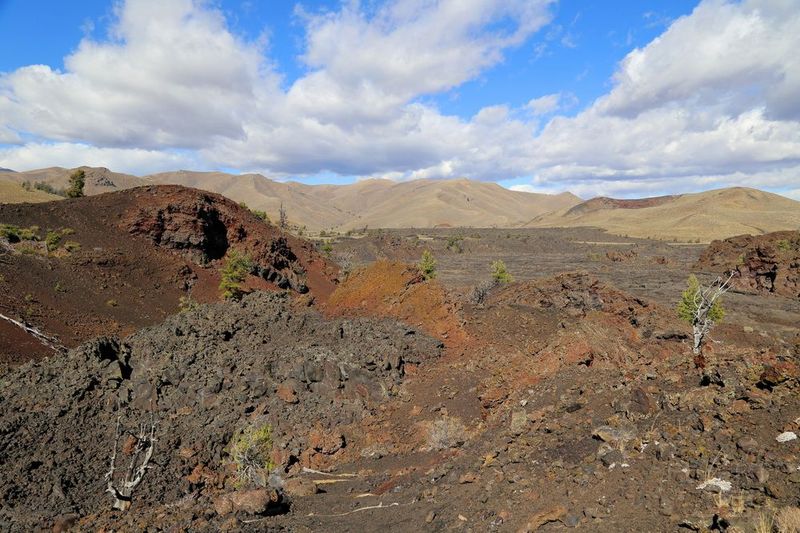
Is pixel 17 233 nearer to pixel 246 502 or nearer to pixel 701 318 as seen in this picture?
pixel 246 502

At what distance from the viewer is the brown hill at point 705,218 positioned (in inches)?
4973

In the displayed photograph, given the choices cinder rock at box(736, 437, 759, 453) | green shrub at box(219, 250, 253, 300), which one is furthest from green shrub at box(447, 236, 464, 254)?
cinder rock at box(736, 437, 759, 453)

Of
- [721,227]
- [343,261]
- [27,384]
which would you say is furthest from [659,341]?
[721,227]

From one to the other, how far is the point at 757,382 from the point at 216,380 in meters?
13.1

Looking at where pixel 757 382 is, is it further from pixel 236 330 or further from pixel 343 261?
pixel 343 261

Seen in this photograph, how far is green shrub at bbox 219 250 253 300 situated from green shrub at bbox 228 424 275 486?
1983 cm

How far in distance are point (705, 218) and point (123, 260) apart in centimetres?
15186

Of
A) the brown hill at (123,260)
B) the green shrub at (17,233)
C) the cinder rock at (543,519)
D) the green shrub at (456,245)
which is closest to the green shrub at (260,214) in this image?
the brown hill at (123,260)

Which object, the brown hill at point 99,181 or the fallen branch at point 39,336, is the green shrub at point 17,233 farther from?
the brown hill at point 99,181

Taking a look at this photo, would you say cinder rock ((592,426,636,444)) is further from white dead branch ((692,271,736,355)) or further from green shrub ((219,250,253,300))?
green shrub ((219,250,253,300))

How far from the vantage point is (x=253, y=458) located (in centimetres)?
1067

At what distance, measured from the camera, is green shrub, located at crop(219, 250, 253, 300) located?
3109 cm

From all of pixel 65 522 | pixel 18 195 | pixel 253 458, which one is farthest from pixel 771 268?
pixel 18 195

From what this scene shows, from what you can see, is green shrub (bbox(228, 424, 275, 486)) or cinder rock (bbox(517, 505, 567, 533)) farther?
green shrub (bbox(228, 424, 275, 486))
